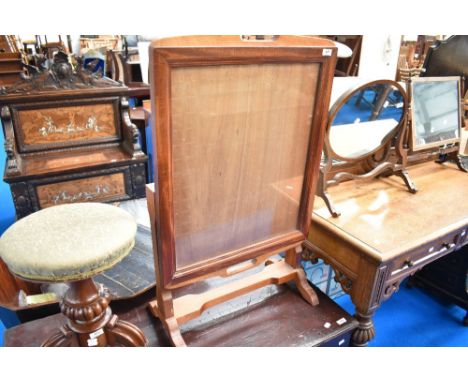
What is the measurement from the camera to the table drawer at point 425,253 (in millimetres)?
1221

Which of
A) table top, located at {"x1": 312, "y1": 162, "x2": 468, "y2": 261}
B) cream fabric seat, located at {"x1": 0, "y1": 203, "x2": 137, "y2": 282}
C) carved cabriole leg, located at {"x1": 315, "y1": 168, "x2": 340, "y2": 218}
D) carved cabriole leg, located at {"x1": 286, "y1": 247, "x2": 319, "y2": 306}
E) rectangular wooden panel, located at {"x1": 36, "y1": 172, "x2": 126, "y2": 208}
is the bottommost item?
rectangular wooden panel, located at {"x1": 36, "y1": 172, "x2": 126, "y2": 208}

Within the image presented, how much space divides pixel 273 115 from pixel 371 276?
0.64m

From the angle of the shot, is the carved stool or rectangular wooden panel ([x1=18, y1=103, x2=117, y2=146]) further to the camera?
rectangular wooden panel ([x1=18, y1=103, x2=117, y2=146])

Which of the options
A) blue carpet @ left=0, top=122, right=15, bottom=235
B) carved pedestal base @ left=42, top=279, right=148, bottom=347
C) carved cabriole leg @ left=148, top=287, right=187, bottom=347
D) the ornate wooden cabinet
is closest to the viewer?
carved pedestal base @ left=42, top=279, right=148, bottom=347

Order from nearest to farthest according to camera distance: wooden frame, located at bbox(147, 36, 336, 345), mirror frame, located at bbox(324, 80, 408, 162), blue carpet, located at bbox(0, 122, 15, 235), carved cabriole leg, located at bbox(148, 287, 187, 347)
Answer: wooden frame, located at bbox(147, 36, 336, 345) → carved cabriole leg, located at bbox(148, 287, 187, 347) → mirror frame, located at bbox(324, 80, 408, 162) → blue carpet, located at bbox(0, 122, 15, 235)

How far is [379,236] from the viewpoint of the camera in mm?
1228

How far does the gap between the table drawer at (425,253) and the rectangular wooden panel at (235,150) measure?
0.45m

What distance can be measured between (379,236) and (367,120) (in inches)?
21.1

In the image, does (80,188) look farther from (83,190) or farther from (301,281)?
(301,281)

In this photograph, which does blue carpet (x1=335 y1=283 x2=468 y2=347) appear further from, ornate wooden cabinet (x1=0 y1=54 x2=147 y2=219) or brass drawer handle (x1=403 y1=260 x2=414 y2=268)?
ornate wooden cabinet (x1=0 y1=54 x2=147 y2=219)

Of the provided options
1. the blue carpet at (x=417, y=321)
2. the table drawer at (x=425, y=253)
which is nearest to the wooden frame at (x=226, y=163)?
the table drawer at (x=425, y=253)

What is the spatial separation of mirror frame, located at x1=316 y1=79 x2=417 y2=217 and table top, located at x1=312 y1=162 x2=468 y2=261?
0.05 meters

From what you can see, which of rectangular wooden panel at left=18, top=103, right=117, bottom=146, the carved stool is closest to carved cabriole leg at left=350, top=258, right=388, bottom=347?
the carved stool

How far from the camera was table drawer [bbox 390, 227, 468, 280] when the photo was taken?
1221 millimetres
